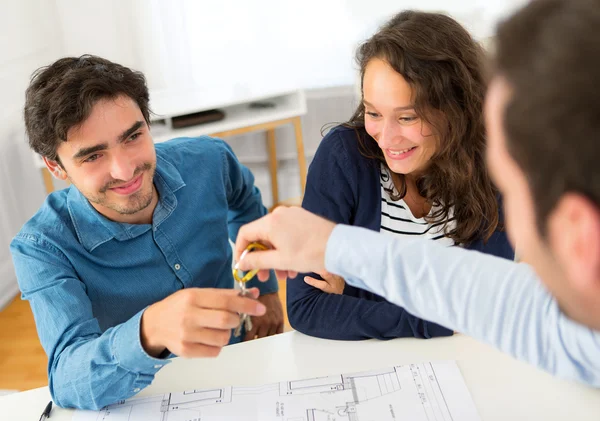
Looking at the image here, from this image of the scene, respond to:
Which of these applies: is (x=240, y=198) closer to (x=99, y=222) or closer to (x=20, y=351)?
(x=99, y=222)

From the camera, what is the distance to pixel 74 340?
110cm

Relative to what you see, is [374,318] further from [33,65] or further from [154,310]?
[33,65]

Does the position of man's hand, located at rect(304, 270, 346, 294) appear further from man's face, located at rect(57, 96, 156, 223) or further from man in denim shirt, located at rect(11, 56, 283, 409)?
man's face, located at rect(57, 96, 156, 223)

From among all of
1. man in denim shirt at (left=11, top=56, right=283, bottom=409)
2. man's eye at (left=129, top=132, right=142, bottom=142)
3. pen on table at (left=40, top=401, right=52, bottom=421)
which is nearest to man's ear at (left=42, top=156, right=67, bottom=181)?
man in denim shirt at (left=11, top=56, right=283, bottom=409)

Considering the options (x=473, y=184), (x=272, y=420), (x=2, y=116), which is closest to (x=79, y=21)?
(x=2, y=116)

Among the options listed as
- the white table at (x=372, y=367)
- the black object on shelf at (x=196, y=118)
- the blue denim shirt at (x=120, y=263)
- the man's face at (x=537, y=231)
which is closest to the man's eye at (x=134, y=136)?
the blue denim shirt at (x=120, y=263)

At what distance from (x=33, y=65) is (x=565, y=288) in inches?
118

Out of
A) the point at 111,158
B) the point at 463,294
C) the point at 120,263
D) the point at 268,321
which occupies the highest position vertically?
the point at 111,158

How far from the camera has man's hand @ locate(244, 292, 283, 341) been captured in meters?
1.52

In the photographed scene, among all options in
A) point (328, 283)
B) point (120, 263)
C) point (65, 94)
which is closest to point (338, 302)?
point (328, 283)

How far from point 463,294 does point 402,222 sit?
1.79 feet

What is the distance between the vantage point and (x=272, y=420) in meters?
0.96

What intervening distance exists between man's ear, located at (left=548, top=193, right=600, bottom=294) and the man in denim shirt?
0.53 metres

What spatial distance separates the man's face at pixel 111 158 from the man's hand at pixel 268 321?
1.43 feet
